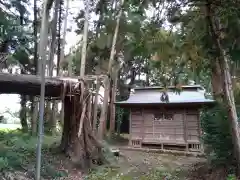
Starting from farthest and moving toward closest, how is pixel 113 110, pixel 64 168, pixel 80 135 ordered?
pixel 113 110 → pixel 80 135 → pixel 64 168

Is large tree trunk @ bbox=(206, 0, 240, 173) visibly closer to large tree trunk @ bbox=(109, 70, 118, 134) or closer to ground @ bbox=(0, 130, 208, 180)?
ground @ bbox=(0, 130, 208, 180)

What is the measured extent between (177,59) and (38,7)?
13593 mm

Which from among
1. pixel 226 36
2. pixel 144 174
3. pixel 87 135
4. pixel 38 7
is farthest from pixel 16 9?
pixel 226 36

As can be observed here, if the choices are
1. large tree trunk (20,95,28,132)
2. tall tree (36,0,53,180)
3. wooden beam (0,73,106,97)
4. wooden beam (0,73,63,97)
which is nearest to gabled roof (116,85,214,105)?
wooden beam (0,73,106,97)

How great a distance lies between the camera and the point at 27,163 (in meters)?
7.24

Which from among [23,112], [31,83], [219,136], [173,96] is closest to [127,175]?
[219,136]

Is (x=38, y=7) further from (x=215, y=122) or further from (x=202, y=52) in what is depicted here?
(x=202, y=52)

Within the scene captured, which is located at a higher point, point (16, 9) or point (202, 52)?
point (16, 9)

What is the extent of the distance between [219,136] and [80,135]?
395cm

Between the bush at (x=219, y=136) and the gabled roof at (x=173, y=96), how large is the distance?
453 cm

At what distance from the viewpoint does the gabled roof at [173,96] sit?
505 inches

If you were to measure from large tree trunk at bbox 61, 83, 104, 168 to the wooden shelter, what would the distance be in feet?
17.2

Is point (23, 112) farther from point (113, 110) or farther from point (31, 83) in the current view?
point (31, 83)

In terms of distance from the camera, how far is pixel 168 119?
13734 millimetres
